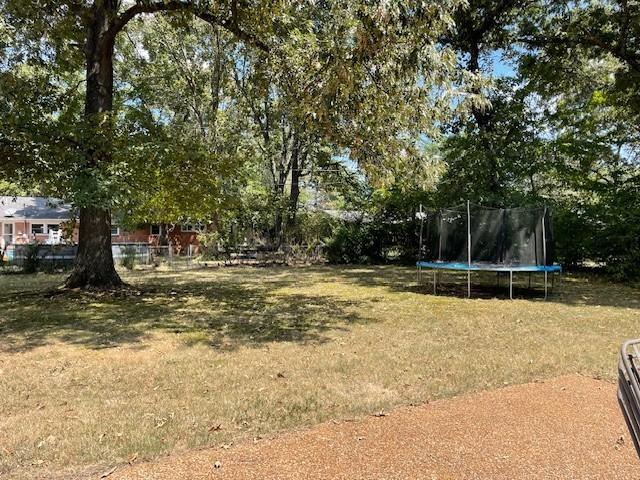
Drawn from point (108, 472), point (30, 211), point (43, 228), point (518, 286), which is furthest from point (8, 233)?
point (108, 472)

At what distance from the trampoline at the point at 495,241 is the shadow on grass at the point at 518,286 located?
451mm

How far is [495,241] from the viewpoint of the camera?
1191cm

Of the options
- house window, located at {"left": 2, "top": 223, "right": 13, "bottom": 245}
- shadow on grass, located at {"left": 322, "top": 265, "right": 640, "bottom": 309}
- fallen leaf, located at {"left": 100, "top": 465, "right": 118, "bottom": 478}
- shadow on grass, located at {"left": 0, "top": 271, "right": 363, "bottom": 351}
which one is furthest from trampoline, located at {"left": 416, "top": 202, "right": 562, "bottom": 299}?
house window, located at {"left": 2, "top": 223, "right": 13, "bottom": 245}

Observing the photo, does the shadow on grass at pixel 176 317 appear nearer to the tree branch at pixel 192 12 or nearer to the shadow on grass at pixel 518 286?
the shadow on grass at pixel 518 286

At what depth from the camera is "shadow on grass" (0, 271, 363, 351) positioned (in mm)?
6609

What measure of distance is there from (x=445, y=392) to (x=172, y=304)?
6866 mm

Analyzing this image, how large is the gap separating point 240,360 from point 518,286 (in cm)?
979

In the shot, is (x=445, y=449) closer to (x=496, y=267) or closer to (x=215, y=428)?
(x=215, y=428)

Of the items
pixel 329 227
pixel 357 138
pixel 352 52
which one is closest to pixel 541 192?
pixel 329 227

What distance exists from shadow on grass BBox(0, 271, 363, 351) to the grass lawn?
0.13 feet

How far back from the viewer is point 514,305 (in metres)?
9.67

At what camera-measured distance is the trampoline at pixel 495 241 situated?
37.0 feet

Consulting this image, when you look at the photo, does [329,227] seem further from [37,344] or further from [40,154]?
[37,344]

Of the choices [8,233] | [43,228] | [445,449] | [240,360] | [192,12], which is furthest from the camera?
[8,233]
